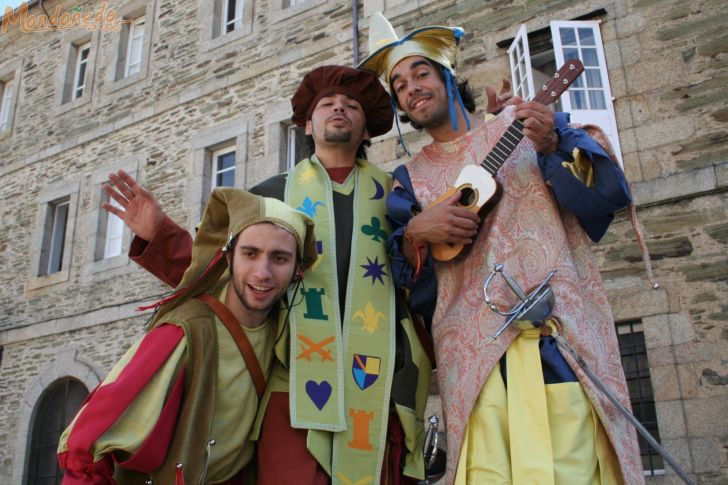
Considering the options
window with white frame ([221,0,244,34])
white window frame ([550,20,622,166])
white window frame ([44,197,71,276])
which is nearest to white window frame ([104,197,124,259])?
white window frame ([44,197,71,276])

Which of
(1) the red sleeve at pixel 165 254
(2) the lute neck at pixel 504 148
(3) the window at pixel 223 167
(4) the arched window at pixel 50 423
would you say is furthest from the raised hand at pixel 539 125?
(4) the arched window at pixel 50 423

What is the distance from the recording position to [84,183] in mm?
10312

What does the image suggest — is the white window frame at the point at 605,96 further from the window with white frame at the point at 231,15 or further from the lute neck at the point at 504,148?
the window with white frame at the point at 231,15

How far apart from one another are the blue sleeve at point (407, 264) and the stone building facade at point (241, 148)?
3398 mm

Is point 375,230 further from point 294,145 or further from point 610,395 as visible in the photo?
point 294,145

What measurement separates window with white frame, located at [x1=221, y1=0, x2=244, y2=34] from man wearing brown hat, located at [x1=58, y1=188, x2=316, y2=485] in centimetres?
797

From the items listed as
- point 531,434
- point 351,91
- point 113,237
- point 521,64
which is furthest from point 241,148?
point 531,434

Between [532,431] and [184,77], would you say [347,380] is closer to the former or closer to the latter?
[532,431]

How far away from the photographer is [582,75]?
6.33 m

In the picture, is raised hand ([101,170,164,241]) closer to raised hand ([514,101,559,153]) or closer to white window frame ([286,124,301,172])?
raised hand ([514,101,559,153])

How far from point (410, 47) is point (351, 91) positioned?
1.06ft

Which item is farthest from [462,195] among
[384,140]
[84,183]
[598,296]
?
[84,183]

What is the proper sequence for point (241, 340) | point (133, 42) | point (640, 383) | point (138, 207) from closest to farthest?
point (241, 340)
point (138, 207)
point (640, 383)
point (133, 42)

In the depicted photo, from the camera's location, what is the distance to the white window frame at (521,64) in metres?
6.28
